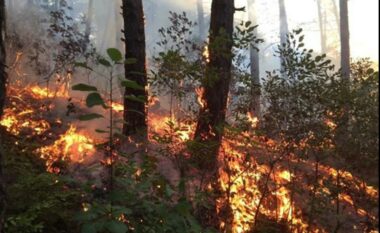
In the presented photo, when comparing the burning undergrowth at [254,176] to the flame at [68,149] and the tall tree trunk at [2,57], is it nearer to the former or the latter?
the flame at [68,149]

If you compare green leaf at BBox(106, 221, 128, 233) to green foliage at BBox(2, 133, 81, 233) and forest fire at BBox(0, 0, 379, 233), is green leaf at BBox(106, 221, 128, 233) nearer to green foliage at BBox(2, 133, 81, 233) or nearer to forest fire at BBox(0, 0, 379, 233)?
forest fire at BBox(0, 0, 379, 233)

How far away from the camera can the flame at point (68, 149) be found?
7.61 meters

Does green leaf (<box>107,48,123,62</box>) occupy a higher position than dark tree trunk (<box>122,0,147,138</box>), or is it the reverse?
dark tree trunk (<box>122,0,147,138</box>)

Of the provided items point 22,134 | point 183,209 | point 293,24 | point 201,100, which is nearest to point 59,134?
point 22,134

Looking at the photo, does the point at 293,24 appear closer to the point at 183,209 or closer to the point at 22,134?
the point at 22,134

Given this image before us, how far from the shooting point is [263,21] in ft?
184

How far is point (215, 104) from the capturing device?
7.96 metres

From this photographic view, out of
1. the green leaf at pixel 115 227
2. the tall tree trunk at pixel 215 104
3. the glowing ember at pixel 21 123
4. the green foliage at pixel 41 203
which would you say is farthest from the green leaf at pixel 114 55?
the glowing ember at pixel 21 123

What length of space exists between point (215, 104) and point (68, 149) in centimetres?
278

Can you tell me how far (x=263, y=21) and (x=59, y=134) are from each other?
1987 inches

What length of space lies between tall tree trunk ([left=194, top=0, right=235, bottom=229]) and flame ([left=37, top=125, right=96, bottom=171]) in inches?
77.9

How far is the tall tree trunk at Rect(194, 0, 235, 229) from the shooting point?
6.55m

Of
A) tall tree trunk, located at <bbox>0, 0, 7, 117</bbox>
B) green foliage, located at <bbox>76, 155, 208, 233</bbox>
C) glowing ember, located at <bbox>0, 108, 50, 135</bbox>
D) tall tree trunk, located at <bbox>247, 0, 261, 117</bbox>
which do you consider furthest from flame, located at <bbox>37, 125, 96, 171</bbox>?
green foliage, located at <bbox>76, 155, 208, 233</bbox>

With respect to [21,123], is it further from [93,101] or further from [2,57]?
[93,101]
